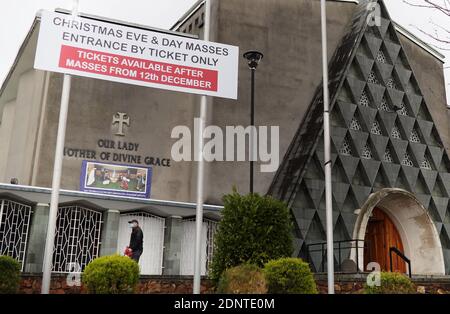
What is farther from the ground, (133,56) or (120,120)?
(120,120)

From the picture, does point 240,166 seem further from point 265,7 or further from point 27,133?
point 27,133

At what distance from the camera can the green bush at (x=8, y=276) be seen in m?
9.78

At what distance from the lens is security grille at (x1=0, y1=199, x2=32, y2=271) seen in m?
15.3

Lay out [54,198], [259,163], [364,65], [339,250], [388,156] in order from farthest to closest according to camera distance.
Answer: [364,65], [388,156], [259,163], [339,250], [54,198]

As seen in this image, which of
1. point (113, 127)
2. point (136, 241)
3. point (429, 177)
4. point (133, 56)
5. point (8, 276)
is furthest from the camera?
point (429, 177)

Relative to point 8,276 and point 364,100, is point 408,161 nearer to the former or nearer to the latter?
point 364,100

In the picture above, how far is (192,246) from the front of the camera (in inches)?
687

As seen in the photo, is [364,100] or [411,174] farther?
[411,174]

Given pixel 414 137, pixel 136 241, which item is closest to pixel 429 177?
pixel 414 137

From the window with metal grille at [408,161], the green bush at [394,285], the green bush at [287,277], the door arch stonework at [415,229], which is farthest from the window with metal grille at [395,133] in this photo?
the green bush at [287,277]

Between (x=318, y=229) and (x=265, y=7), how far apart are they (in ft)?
33.2

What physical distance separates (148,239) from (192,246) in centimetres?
165

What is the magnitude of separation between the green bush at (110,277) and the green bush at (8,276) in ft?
4.60

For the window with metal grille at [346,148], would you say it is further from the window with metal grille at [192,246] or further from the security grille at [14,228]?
the security grille at [14,228]
